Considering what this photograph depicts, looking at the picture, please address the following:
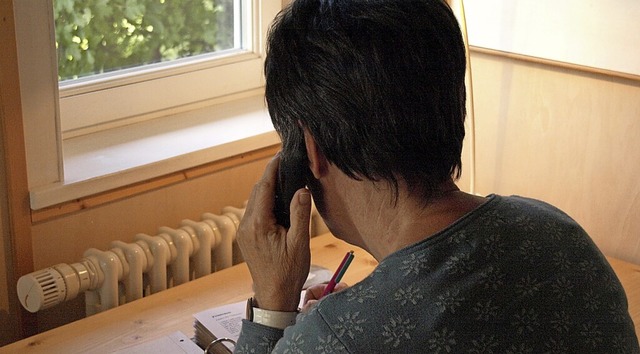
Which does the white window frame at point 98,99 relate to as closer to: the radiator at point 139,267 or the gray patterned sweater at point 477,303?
the radiator at point 139,267

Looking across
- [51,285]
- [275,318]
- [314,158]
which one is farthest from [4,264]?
[314,158]

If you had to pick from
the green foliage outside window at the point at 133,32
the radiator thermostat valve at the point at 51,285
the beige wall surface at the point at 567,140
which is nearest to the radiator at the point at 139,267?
the radiator thermostat valve at the point at 51,285

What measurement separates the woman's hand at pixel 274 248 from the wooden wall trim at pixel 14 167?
23.9 inches

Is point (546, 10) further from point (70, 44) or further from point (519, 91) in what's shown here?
point (70, 44)

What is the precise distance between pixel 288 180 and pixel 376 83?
0.24m

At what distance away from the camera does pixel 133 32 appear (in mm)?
2107

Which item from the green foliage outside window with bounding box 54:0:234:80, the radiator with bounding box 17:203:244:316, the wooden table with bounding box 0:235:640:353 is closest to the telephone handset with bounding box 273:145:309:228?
the wooden table with bounding box 0:235:640:353

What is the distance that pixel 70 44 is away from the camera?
78.6 inches

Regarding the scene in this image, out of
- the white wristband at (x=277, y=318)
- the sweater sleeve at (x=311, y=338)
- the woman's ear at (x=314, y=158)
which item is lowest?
the white wristband at (x=277, y=318)

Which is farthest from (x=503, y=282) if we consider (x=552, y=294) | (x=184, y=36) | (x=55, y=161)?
(x=184, y=36)

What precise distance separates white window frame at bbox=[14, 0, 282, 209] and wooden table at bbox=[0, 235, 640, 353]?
9.7 inches

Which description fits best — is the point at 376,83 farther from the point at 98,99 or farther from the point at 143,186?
the point at 98,99

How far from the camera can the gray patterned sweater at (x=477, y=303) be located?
3.30ft

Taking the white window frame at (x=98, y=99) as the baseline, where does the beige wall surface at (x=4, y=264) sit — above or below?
below
